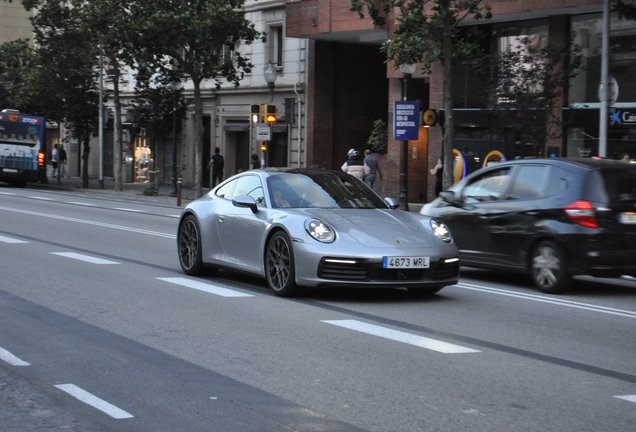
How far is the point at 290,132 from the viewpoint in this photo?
3775cm

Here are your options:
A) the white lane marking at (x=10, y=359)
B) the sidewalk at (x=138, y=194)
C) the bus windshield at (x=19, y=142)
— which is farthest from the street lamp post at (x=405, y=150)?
the bus windshield at (x=19, y=142)

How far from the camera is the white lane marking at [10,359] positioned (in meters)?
6.53

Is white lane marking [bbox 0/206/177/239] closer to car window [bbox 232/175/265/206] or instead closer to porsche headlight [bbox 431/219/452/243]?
car window [bbox 232/175/265/206]

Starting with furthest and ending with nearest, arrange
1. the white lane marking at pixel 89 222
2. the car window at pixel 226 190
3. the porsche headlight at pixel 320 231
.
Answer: the white lane marking at pixel 89 222 → the car window at pixel 226 190 → the porsche headlight at pixel 320 231

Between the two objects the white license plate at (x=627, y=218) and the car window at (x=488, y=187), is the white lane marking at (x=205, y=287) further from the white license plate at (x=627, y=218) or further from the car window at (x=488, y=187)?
the white license plate at (x=627, y=218)

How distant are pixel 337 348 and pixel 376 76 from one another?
1262 inches

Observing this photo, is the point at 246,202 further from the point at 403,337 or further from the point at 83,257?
the point at 83,257

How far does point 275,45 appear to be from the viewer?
3884 centimetres

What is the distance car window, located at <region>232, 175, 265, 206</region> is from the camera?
10.5m

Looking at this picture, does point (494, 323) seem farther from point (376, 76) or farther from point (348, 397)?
point (376, 76)

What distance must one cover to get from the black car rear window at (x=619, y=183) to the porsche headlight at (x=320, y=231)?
3.28 metres

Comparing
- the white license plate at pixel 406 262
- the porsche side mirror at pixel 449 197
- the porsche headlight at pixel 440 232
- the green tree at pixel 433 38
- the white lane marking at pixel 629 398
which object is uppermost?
the green tree at pixel 433 38

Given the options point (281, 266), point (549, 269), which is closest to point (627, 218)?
point (549, 269)

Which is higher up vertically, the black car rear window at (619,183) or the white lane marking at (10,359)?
the black car rear window at (619,183)
